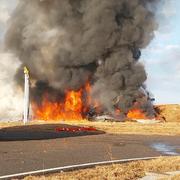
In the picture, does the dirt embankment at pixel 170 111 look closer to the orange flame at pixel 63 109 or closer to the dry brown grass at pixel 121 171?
the orange flame at pixel 63 109

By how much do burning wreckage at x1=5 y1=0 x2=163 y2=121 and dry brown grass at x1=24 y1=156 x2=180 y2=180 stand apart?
144 feet

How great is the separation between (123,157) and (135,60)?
4654 centimetres

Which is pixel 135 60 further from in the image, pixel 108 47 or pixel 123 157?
pixel 123 157

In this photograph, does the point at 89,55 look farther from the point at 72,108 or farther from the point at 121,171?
the point at 121,171

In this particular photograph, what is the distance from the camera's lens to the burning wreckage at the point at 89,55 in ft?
188

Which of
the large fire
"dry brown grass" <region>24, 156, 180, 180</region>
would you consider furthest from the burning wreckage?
"dry brown grass" <region>24, 156, 180, 180</region>

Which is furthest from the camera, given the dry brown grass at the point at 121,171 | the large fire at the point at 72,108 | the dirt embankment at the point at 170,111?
the dirt embankment at the point at 170,111

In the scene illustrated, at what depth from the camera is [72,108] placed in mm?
57031

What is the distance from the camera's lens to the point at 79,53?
190 ft

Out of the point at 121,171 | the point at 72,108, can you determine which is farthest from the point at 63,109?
the point at 121,171

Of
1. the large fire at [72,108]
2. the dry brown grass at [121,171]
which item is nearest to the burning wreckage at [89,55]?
the large fire at [72,108]

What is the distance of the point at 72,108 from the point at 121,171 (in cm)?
4655

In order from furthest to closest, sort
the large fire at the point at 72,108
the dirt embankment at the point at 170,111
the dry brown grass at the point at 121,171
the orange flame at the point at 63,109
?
the dirt embankment at the point at 170,111
the orange flame at the point at 63,109
the large fire at the point at 72,108
the dry brown grass at the point at 121,171

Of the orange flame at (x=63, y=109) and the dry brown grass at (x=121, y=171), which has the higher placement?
the orange flame at (x=63, y=109)
